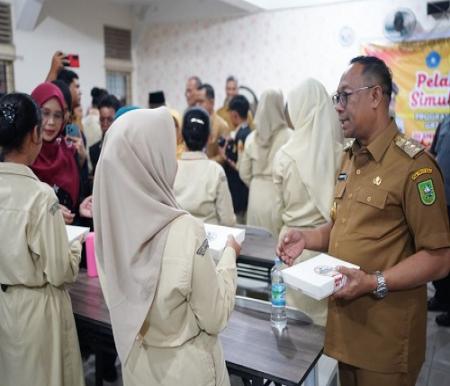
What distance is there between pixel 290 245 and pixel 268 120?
1.80 metres

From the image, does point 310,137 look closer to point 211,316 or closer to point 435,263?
point 435,263

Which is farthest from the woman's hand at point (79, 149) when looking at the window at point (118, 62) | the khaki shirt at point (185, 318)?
the window at point (118, 62)

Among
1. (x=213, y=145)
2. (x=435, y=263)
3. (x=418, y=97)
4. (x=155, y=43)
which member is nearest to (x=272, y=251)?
(x=435, y=263)

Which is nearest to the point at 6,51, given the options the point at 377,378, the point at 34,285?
the point at 34,285

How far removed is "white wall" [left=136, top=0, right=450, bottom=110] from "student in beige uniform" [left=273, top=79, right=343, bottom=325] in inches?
143

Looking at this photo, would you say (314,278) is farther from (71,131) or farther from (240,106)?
(240,106)

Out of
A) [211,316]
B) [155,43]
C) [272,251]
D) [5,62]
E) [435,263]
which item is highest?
[155,43]

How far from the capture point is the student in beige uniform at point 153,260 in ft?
3.34

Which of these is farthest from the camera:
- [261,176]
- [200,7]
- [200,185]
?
[200,7]

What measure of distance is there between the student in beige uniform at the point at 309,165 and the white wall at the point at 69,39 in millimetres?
4458

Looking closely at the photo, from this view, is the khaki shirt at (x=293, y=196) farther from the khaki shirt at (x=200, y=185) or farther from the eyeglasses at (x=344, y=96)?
the eyeglasses at (x=344, y=96)

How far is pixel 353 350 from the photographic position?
4.37ft

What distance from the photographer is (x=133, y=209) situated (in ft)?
3.34

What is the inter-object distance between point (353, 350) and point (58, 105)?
1.72 metres
